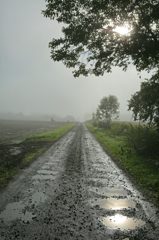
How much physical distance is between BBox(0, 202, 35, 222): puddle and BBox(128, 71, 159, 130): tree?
362 inches

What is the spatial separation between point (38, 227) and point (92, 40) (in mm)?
10374

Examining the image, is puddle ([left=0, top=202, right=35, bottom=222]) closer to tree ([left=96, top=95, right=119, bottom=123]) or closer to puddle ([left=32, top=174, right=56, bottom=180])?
puddle ([left=32, top=174, right=56, bottom=180])

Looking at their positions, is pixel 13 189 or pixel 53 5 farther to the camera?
pixel 53 5

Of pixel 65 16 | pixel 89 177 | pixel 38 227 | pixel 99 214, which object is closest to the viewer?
pixel 38 227

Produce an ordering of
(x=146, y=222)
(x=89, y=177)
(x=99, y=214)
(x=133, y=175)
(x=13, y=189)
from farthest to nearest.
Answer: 1. (x=133, y=175)
2. (x=89, y=177)
3. (x=13, y=189)
4. (x=99, y=214)
5. (x=146, y=222)

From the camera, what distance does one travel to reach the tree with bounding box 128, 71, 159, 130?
10.4 m

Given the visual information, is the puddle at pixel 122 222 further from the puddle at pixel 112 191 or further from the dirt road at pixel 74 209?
the puddle at pixel 112 191

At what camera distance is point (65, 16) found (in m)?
9.43

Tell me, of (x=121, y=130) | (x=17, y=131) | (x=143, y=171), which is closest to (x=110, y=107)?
(x=121, y=130)

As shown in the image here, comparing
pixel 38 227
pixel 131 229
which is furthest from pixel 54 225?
pixel 131 229

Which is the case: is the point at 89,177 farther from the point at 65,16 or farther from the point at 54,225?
the point at 65,16

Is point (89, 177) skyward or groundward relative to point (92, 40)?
groundward

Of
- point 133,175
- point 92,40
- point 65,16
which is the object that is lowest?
point 133,175

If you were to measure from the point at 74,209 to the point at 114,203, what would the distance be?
1.49 m
